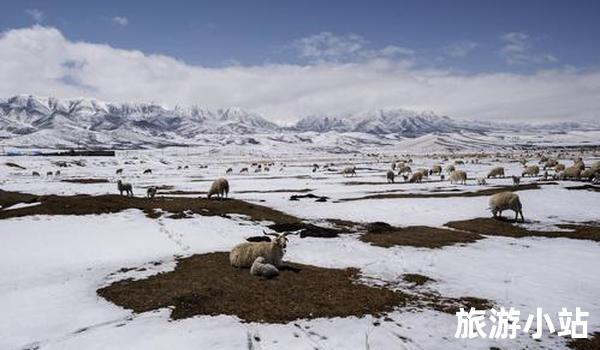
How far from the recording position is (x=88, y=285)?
1373cm

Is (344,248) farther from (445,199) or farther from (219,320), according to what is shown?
(445,199)

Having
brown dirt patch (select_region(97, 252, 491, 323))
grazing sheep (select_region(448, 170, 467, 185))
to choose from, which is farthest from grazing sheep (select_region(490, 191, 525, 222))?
grazing sheep (select_region(448, 170, 467, 185))

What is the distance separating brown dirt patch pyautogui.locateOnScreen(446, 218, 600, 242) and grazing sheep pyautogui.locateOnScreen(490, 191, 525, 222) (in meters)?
0.80

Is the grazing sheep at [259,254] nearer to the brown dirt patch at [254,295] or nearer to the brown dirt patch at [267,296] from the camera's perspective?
the brown dirt patch at [254,295]

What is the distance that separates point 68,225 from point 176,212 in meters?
6.01

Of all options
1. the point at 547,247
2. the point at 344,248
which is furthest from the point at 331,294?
the point at 547,247

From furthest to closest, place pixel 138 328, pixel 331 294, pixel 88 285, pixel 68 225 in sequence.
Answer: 1. pixel 68 225
2. pixel 88 285
3. pixel 331 294
4. pixel 138 328

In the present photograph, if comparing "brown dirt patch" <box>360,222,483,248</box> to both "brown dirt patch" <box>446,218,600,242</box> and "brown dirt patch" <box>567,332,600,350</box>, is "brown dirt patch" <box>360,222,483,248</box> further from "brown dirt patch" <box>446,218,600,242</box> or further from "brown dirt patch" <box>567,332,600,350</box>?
"brown dirt patch" <box>567,332,600,350</box>

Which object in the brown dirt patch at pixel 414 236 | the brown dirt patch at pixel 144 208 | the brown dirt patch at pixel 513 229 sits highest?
the brown dirt patch at pixel 144 208

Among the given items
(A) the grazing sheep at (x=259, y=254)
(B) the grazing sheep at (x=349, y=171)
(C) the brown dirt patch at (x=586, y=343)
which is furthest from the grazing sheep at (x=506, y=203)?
(B) the grazing sheep at (x=349, y=171)

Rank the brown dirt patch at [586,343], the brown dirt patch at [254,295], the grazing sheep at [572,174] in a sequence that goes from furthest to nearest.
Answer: the grazing sheep at [572,174] → the brown dirt patch at [254,295] → the brown dirt patch at [586,343]

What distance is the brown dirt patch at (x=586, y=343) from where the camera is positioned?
9.62 metres

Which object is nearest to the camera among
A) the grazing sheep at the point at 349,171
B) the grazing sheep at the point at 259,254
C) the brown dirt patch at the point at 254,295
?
the brown dirt patch at the point at 254,295

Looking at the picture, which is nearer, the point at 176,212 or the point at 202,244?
the point at 202,244
